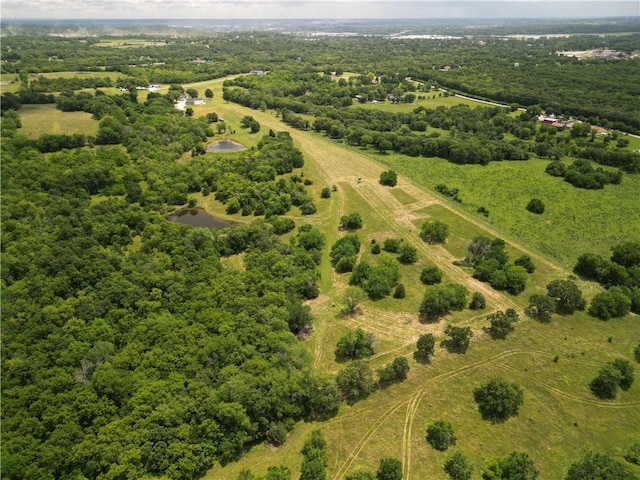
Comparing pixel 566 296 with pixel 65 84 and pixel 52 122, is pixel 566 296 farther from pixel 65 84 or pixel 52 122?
pixel 65 84

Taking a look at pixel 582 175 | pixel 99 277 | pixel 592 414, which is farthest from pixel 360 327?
pixel 582 175

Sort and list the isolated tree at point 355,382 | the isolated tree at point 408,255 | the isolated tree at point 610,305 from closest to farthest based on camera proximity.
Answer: the isolated tree at point 355,382, the isolated tree at point 610,305, the isolated tree at point 408,255

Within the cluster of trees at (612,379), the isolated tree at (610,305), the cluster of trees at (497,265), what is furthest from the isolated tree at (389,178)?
the cluster of trees at (612,379)

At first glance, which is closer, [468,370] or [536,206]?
[468,370]

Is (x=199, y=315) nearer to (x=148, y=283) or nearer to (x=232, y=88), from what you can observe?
(x=148, y=283)

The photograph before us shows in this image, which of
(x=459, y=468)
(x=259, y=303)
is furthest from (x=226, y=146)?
(x=459, y=468)

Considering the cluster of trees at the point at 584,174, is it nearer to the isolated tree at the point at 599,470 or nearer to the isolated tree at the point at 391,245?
the isolated tree at the point at 391,245

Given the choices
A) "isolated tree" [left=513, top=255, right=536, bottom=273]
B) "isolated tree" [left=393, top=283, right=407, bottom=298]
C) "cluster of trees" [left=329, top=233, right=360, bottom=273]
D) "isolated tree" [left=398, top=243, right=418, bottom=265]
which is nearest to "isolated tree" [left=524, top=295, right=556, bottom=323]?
"isolated tree" [left=513, top=255, right=536, bottom=273]
